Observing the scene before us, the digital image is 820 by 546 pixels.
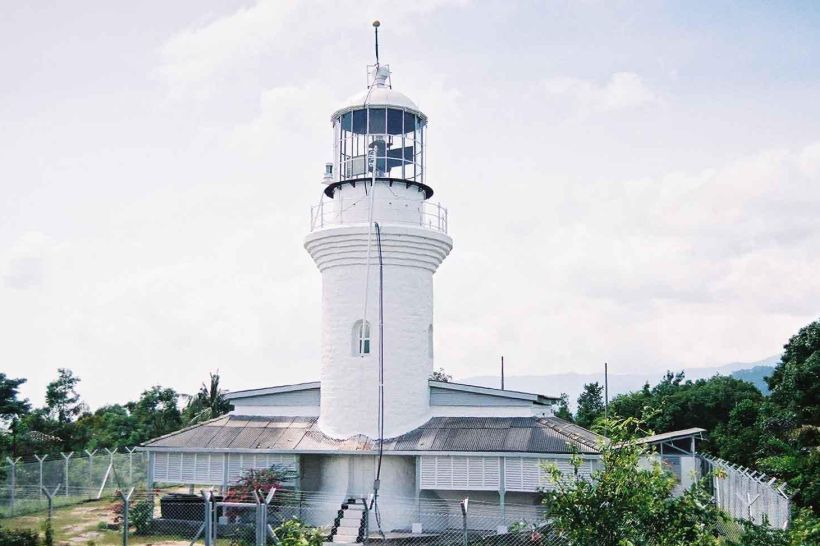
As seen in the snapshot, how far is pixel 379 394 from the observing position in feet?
86.0

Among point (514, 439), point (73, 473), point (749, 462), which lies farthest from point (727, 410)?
point (73, 473)

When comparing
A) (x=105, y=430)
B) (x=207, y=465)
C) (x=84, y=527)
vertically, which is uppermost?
(x=105, y=430)

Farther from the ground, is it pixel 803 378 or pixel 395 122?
pixel 395 122

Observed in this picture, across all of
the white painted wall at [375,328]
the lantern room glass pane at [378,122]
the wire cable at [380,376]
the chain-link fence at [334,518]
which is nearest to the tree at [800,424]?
Answer: the chain-link fence at [334,518]

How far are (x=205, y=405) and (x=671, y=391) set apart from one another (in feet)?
85.8

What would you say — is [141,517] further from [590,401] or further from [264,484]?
[590,401]

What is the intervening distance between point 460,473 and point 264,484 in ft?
18.4

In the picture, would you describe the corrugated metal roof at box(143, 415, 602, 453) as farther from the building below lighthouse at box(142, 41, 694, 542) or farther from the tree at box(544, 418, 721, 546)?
the tree at box(544, 418, 721, 546)

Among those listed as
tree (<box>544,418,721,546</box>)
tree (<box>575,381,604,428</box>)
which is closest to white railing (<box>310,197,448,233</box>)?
tree (<box>544,418,721,546</box>)

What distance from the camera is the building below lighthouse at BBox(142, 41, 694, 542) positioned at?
2539cm

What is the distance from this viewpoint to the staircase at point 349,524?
2364 cm

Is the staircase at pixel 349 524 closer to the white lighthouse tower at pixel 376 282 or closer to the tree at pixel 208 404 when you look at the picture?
the white lighthouse tower at pixel 376 282

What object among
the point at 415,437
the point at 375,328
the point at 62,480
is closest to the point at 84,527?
the point at 62,480

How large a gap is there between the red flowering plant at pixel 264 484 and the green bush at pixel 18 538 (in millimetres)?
5758
